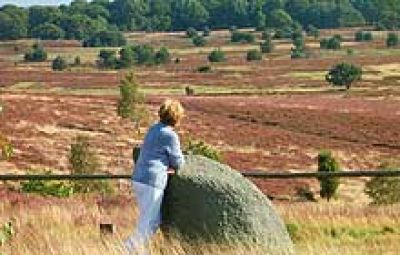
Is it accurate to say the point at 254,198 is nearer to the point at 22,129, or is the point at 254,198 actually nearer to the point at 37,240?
the point at 37,240

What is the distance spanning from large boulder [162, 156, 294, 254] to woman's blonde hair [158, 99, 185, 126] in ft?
1.98

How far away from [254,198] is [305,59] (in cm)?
17846

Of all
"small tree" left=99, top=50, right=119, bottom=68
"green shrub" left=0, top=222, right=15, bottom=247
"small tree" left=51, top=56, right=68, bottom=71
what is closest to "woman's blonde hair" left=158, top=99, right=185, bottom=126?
"green shrub" left=0, top=222, right=15, bottom=247

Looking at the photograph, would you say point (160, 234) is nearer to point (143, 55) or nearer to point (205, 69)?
point (205, 69)

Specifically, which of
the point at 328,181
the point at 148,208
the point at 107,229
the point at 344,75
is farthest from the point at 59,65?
the point at 148,208

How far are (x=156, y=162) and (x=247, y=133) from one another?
62455 mm

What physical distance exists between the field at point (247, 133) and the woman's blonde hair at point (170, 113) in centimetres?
115

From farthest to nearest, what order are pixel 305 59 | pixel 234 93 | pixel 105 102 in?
pixel 305 59 < pixel 234 93 < pixel 105 102

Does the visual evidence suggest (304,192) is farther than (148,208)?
Yes

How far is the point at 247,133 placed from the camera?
72.5 metres

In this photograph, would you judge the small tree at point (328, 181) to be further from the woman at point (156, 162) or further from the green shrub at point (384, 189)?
the woman at point (156, 162)

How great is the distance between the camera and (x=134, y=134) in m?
66.0

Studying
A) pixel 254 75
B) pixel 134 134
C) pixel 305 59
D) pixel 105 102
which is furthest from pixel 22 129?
pixel 305 59

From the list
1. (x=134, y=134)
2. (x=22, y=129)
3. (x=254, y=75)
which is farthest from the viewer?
(x=254, y=75)
